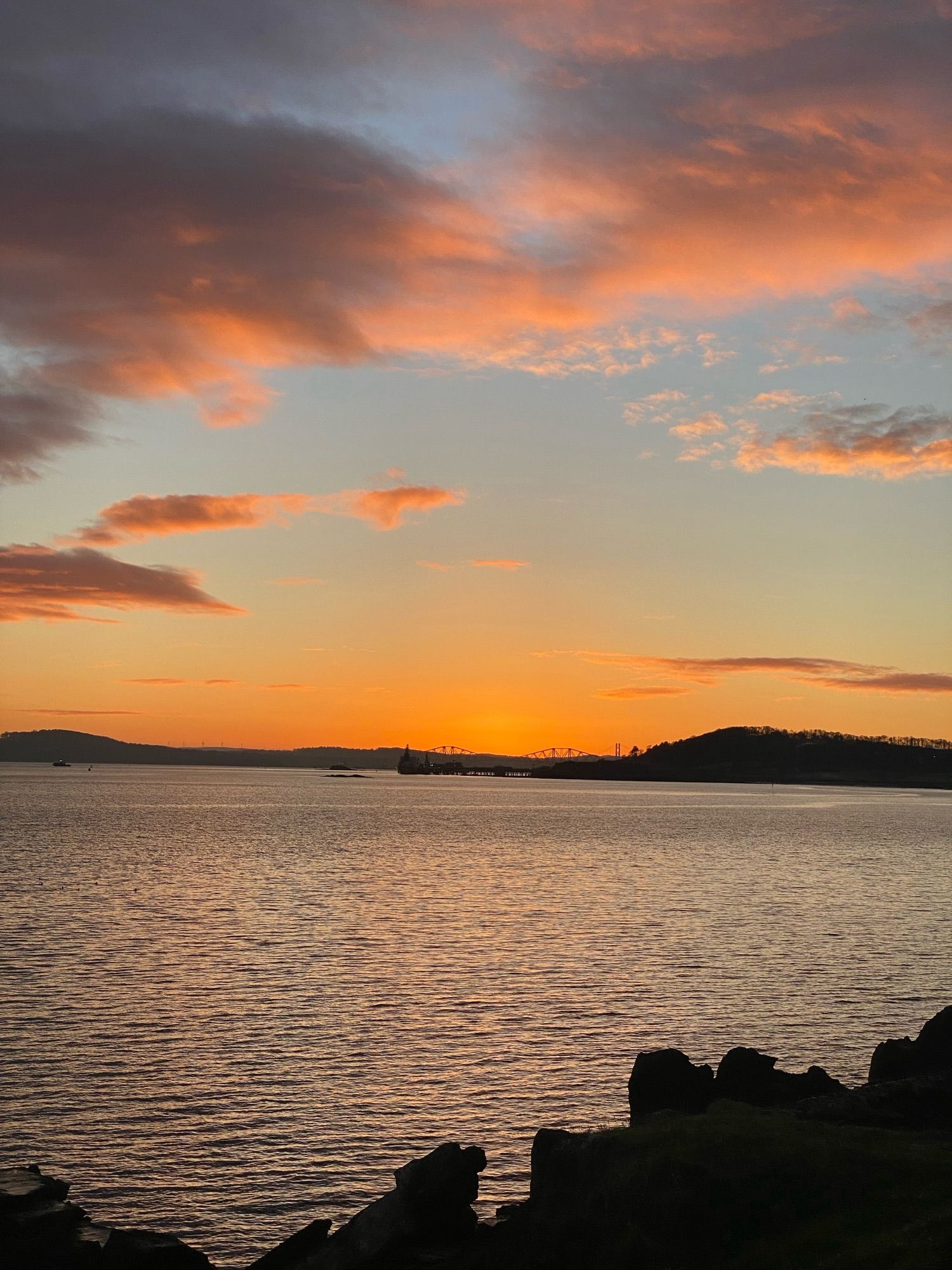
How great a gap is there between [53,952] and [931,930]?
5664 centimetres

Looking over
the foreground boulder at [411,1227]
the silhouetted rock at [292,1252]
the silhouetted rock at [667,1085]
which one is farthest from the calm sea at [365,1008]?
the silhouetted rock at [667,1085]

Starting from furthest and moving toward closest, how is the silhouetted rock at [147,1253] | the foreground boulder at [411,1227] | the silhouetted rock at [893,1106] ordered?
the silhouetted rock at [893,1106] → the foreground boulder at [411,1227] → the silhouetted rock at [147,1253]

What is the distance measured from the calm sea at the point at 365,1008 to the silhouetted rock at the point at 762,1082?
5.29 m

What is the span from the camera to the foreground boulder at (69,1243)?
2392 centimetres

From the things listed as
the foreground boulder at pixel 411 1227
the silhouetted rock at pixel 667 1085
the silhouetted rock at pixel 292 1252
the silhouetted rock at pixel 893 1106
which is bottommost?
the silhouetted rock at pixel 292 1252

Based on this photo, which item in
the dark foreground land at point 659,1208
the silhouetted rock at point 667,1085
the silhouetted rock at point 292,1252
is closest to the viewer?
the dark foreground land at point 659,1208

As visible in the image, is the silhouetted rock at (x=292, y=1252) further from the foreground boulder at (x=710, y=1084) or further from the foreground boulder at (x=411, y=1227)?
the foreground boulder at (x=710, y=1084)

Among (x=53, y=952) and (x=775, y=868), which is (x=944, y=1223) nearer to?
(x=53, y=952)

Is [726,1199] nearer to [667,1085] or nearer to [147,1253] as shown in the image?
[667,1085]

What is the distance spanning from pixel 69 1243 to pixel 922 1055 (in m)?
24.2

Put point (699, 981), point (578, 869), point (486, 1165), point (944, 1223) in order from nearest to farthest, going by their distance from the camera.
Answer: point (944, 1223) → point (486, 1165) → point (699, 981) → point (578, 869)

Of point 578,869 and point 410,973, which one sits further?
point 578,869

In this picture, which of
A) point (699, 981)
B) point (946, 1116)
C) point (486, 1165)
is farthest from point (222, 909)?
point (946, 1116)

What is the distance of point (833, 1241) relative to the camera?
19844 mm
